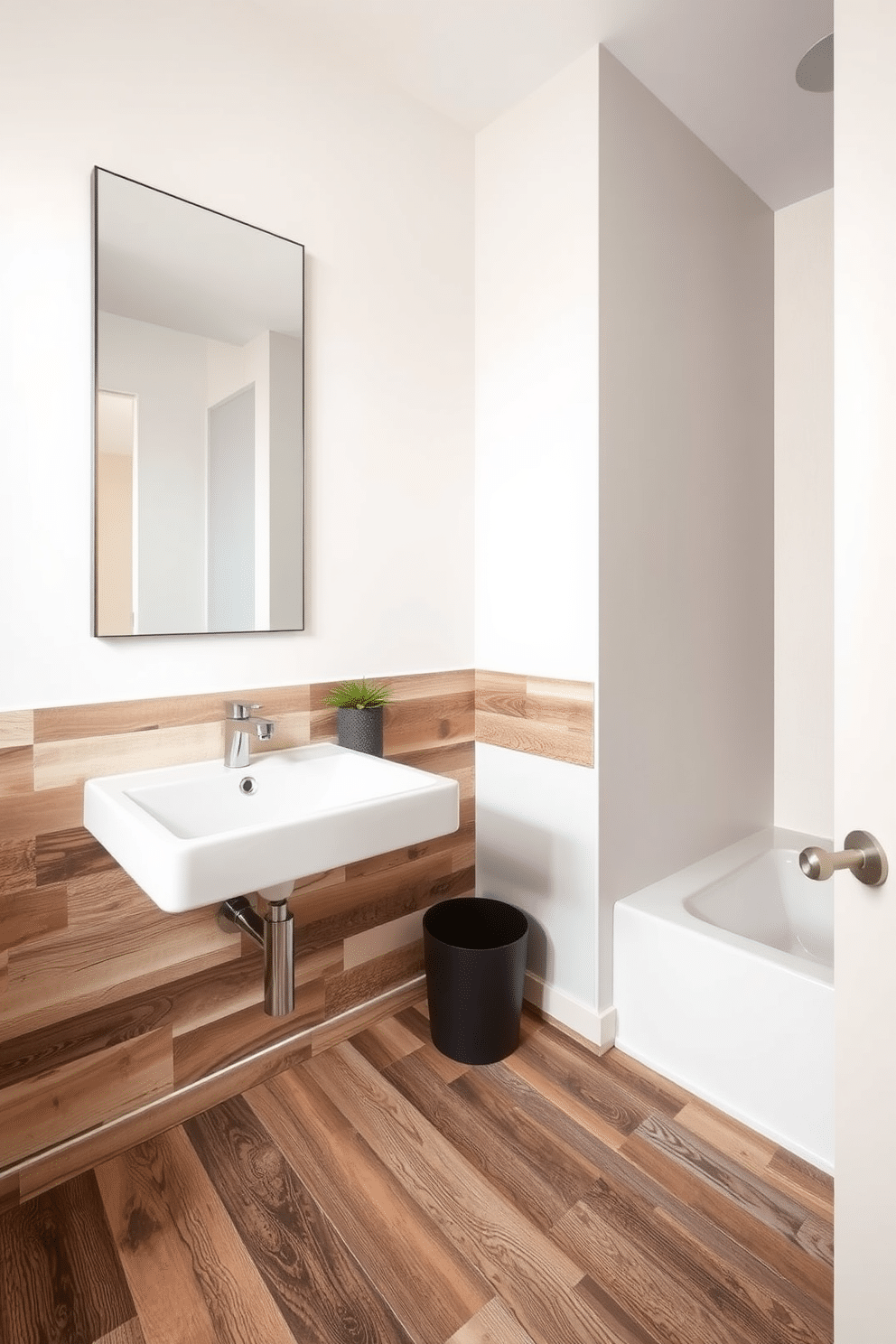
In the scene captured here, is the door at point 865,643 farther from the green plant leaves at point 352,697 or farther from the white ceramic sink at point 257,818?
the green plant leaves at point 352,697

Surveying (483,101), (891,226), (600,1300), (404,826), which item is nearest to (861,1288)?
(600,1300)

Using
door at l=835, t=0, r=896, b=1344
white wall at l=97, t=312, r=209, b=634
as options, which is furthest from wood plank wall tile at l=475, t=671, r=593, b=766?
door at l=835, t=0, r=896, b=1344

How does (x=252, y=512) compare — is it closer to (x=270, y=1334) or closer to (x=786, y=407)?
(x=270, y=1334)

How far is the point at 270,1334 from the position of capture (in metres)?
1.16

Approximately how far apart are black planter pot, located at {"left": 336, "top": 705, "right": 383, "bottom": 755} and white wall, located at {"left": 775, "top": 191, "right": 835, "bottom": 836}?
1.58 metres

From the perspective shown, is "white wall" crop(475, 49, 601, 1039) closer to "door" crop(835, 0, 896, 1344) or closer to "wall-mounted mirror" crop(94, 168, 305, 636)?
"wall-mounted mirror" crop(94, 168, 305, 636)

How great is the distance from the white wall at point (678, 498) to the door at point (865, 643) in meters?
1.00

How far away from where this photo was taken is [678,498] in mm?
2074

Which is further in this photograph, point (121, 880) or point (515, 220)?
point (515, 220)

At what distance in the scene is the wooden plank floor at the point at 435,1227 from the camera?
3.88 feet

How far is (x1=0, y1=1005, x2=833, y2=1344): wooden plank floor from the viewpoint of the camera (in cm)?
118

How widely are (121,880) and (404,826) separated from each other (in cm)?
63

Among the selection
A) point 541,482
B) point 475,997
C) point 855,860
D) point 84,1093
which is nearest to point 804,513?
point 541,482

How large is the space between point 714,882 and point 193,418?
6.01 feet
